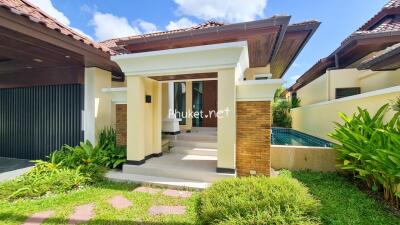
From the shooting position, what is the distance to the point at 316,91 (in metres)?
13.2

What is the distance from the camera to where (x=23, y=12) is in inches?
176

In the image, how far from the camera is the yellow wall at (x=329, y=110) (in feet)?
20.1

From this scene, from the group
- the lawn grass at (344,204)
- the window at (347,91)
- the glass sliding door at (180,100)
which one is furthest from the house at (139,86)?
the window at (347,91)

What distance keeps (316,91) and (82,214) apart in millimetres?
13886

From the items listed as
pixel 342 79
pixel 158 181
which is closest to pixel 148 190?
pixel 158 181

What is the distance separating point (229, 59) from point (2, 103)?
1043 centimetres

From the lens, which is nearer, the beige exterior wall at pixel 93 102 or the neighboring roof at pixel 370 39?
the beige exterior wall at pixel 93 102

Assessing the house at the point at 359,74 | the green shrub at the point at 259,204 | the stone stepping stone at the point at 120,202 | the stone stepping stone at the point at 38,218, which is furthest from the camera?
the house at the point at 359,74

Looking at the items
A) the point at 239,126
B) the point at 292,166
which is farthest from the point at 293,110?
the point at 239,126

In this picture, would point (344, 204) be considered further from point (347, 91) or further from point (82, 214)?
point (347, 91)

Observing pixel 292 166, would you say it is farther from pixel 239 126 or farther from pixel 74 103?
pixel 74 103

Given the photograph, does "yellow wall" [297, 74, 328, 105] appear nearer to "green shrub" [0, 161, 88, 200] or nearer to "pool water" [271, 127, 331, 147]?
"pool water" [271, 127, 331, 147]

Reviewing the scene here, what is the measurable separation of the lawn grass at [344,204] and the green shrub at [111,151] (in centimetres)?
574

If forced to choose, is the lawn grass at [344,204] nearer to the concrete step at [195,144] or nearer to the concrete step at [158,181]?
the concrete step at [158,181]
